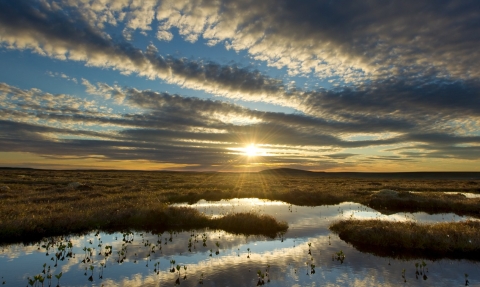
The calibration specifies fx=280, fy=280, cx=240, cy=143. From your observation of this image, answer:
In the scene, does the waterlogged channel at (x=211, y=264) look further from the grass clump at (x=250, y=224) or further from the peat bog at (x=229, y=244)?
the grass clump at (x=250, y=224)

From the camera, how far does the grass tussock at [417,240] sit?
16.6 meters

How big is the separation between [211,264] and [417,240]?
13.3 metres

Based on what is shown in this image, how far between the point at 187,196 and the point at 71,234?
21.5 metres

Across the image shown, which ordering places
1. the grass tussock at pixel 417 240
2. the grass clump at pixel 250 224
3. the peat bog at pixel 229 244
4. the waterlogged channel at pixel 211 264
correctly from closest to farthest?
the waterlogged channel at pixel 211 264
the peat bog at pixel 229 244
the grass tussock at pixel 417 240
the grass clump at pixel 250 224

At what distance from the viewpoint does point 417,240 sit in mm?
17781

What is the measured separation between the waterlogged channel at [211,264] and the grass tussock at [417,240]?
1.33m

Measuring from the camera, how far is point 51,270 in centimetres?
1286

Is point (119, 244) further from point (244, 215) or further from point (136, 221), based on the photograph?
point (244, 215)

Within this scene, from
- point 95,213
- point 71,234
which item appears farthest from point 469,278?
point 95,213

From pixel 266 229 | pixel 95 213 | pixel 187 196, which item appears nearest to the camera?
pixel 266 229

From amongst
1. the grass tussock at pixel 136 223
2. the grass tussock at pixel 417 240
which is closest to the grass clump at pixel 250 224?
the grass tussock at pixel 136 223

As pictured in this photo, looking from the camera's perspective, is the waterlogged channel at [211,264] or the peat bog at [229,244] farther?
the peat bog at [229,244]

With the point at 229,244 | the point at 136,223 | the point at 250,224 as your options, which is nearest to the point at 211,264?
the point at 229,244

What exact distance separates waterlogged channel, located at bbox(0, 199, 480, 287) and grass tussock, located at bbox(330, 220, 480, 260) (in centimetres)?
133
